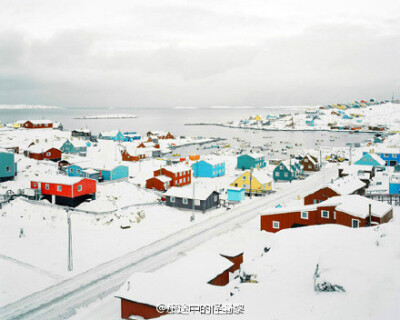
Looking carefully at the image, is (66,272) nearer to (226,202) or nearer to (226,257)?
(226,257)

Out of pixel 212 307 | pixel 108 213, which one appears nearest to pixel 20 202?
pixel 108 213

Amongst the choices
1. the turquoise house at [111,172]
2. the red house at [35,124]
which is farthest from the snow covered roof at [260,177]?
the red house at [35,124]

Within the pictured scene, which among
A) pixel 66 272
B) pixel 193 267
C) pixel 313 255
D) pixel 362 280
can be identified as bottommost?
pixel 66 272

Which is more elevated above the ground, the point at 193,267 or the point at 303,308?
the point at 303,308

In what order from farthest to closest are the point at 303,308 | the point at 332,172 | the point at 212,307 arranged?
the point at 332,172 < the point at 212,307 < the point at 303,308

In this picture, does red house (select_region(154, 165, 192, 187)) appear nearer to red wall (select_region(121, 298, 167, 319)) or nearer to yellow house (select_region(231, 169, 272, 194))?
yellow house (select_region(231, 169, 272, 194))

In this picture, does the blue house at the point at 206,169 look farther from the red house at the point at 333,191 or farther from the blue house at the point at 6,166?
the blue house at the point at 6,166

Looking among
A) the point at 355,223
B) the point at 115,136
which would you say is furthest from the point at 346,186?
the point at 115,136

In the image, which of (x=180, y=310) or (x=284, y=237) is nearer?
(x=180, y=310)
